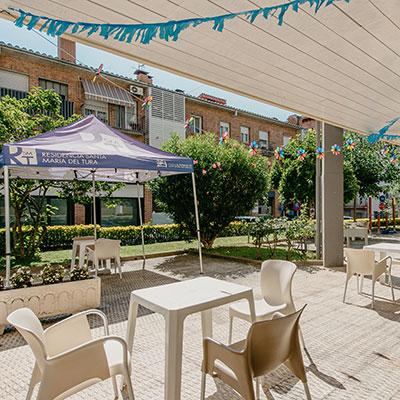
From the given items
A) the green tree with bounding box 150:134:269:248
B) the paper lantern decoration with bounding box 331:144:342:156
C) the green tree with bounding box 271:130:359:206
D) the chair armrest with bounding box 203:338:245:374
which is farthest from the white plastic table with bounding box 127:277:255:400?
the green tree with bounding box 271:130:359:206

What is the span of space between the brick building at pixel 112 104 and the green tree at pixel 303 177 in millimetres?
5804

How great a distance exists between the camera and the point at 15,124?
7961 mm

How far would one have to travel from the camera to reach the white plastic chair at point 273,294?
10.8 ft

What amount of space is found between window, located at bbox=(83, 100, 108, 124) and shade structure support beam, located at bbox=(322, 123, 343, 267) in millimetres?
12188

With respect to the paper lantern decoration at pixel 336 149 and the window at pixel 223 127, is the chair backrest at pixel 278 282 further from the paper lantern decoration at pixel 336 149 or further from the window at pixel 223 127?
the window at pixel 223 127

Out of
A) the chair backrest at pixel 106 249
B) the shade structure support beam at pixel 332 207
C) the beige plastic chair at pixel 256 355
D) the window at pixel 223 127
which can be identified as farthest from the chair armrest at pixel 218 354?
the window at pixel 223 127

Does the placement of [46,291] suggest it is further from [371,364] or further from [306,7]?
[306,7]

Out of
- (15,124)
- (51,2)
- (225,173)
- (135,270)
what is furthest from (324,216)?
(15,124)

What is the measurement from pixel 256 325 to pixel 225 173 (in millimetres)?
8453

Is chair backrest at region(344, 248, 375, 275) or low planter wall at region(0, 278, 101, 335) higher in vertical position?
chair backrest at region(344, 248, 375, 275)

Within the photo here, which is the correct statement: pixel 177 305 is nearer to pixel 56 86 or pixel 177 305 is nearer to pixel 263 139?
pixel 56 86

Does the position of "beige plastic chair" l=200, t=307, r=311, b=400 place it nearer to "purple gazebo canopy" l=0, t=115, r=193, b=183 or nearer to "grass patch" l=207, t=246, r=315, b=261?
"purple gazebo canopy" l=0, t=115, r=193, b=183

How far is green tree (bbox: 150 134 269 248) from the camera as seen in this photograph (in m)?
10.1

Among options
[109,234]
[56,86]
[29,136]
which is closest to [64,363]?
[29,136]
